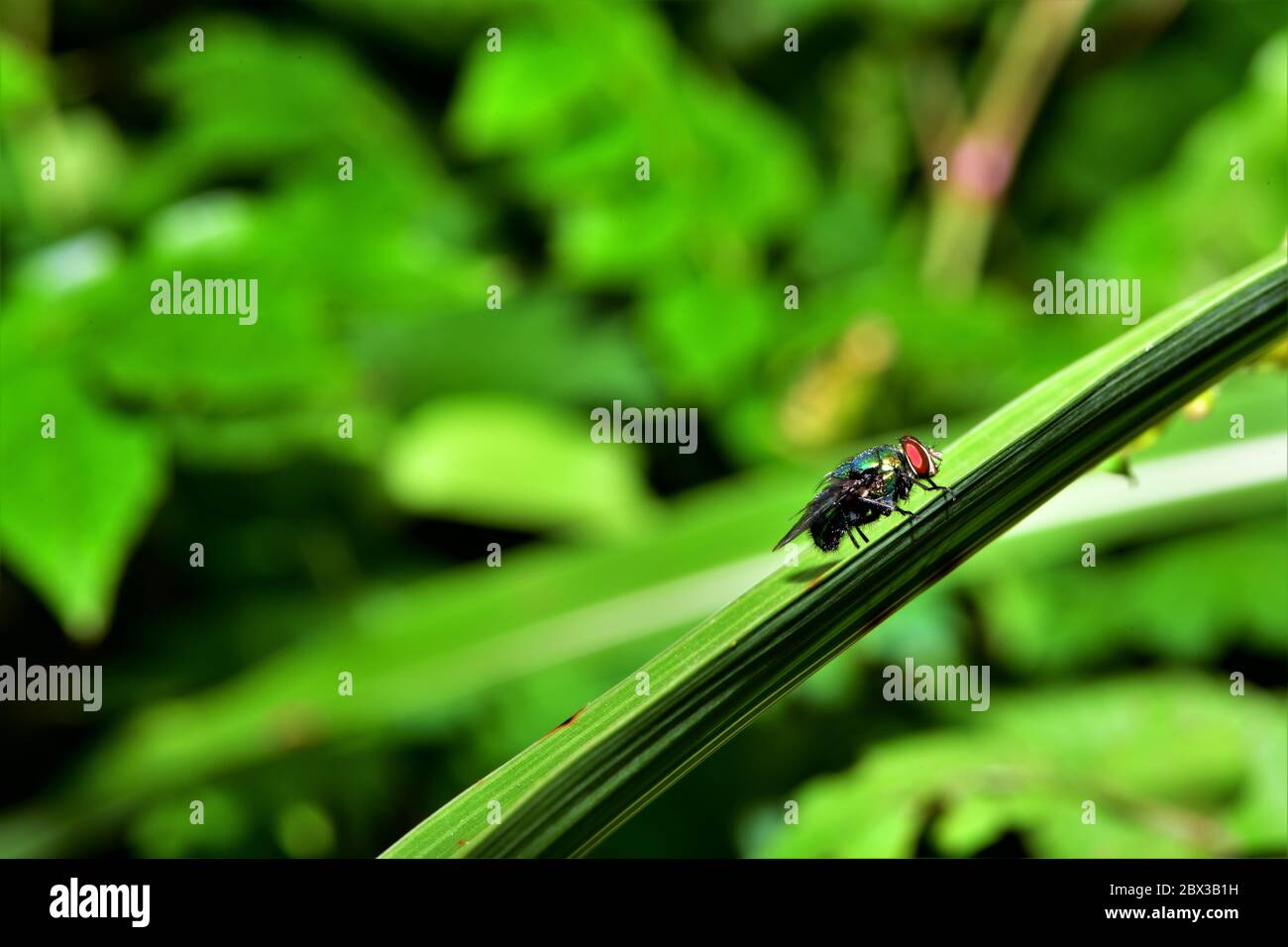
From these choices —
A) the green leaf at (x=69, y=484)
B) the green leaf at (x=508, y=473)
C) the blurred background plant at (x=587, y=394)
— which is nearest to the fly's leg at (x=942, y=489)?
the blurred background plant at (x=587, y=394)

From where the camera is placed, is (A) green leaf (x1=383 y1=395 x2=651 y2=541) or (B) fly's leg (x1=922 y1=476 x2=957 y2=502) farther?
(A) green leaf (x1=383 y1=395 x2=651 y2=541)

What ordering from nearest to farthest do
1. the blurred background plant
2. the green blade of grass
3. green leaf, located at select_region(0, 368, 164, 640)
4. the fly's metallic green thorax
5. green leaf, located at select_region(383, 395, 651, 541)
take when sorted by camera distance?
the green blade of grass < the fly's metallic green thorax < green leaf, located at select_region(0, 368, 164, 640) < the blurred background plant < green leaf, located at select_region(383, 395, 651, 541)

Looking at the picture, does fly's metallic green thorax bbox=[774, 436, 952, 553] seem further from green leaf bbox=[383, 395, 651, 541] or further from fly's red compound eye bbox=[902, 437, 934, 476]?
green leaf bbox=[383, 395, 651, 541]

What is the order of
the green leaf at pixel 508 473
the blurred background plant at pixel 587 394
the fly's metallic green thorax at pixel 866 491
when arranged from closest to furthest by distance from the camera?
the fly's metallic green thorax at pixel 866 491, the blurred background plant at pixel 587 394, the green leaf at pixel 508 473

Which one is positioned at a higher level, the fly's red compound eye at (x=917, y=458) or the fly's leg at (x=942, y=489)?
the fly's red compound eye at (x=917, y=458)

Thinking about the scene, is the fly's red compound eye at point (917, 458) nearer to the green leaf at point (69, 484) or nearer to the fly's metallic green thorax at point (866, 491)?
the fly's metallic green thorax at point (866, 491)

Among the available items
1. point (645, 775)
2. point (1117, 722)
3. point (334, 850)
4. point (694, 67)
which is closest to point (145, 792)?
point (334, 850)

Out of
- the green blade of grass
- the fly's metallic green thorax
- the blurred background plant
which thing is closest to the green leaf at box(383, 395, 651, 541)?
the blurred background plant
